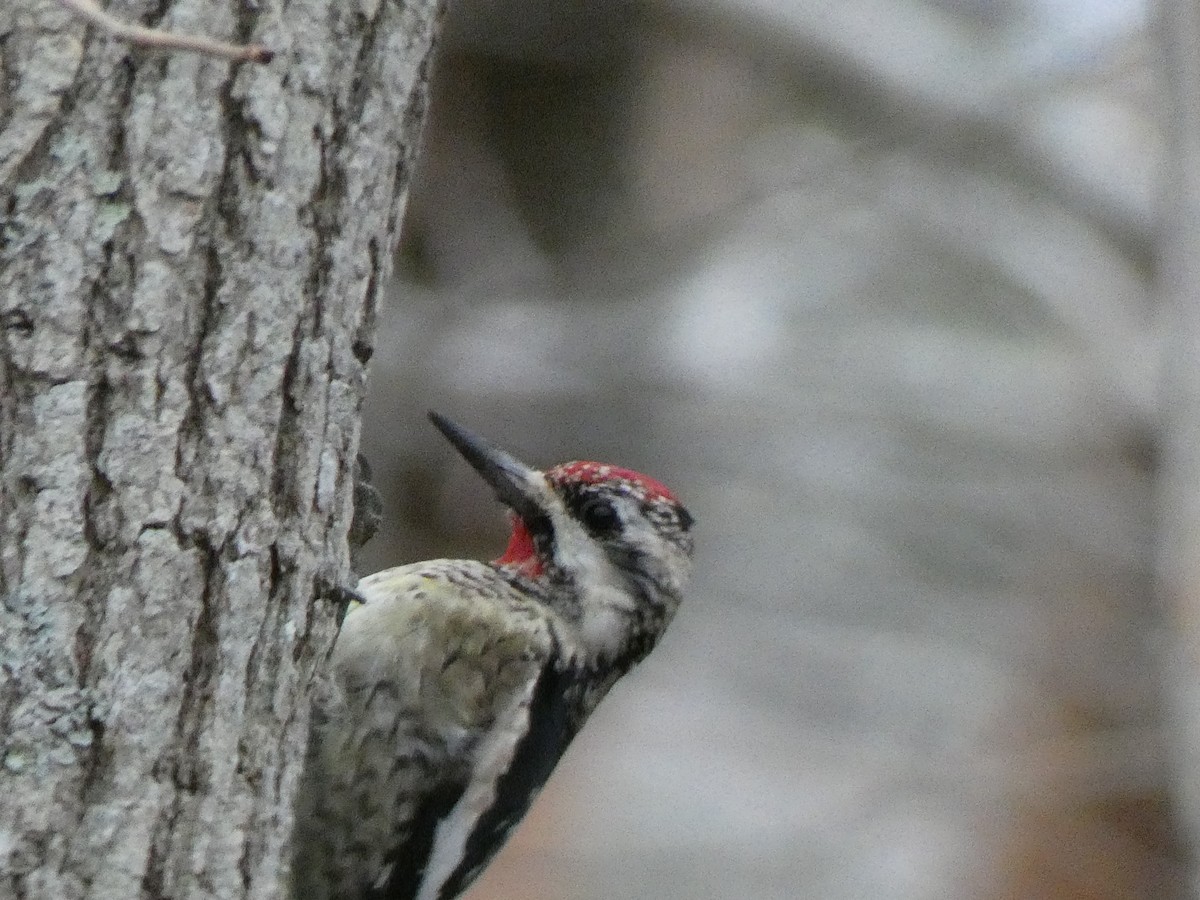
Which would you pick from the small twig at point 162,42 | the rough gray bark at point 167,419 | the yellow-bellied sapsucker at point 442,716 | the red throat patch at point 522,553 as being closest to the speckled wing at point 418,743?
the yellow-bellied sapsucker at point 442,716

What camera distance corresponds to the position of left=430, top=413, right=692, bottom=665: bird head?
3.29 metres

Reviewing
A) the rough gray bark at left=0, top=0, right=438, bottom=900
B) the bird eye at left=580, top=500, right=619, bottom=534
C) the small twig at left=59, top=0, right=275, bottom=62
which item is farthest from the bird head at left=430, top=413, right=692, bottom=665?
the small twig at left=59, top=0, right=275, bottom=62

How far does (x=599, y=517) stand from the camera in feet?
10.9

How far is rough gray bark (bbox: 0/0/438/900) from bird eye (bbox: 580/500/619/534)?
1.20 meters

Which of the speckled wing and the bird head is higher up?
the bird head

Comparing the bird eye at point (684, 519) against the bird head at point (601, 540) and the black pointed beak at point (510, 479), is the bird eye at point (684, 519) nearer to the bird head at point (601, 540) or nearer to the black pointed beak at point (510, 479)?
the bird head at point (601, 540)

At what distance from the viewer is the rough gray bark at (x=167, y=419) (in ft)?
6.17

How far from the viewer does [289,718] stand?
2.15m

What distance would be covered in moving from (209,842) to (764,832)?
620 cm

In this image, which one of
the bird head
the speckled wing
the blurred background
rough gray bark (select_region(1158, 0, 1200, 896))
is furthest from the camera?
the blurred background

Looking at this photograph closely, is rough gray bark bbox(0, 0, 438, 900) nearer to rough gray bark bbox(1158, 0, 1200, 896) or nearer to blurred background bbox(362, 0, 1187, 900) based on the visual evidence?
rough gray bark bbox(1158, 0, 1200, 896)

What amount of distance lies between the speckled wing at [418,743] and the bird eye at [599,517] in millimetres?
315

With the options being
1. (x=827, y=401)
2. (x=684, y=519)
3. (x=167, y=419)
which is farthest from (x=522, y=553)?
(x=827, y=401)

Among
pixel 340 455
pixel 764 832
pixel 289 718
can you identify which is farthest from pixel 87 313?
pixel 764 832
